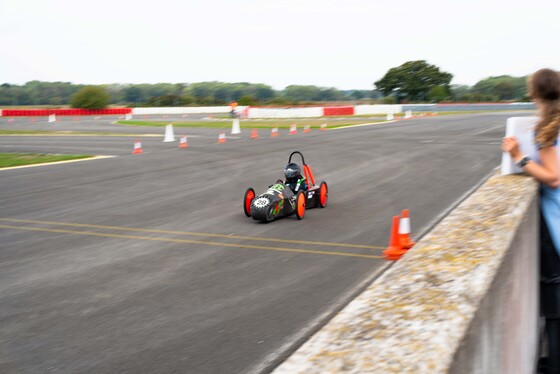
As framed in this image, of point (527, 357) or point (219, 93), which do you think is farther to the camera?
point (219, 93)

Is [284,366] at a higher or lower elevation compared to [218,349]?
higher

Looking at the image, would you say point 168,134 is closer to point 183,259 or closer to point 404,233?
point 183,259

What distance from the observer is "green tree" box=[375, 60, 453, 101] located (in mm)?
A: 97250

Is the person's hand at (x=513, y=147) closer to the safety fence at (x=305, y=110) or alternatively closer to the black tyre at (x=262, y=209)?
the black tyre at (x=262, y=209)

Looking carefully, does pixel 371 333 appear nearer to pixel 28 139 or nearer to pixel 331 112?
pixel 28 139

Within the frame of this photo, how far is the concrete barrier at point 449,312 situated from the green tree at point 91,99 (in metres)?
86.8

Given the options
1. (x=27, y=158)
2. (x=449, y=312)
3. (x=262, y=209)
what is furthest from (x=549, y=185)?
(x=27, y=158)

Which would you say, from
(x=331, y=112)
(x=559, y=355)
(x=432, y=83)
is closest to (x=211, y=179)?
(x=559, y=355)

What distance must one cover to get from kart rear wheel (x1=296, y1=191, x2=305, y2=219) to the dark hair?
7029 mm

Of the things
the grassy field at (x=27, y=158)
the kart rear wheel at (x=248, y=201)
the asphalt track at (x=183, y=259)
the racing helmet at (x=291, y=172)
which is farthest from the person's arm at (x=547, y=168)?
the grassy field at (x=27, y=158)

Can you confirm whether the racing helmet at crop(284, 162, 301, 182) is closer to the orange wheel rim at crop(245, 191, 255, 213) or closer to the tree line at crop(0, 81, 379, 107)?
the orange wheel rim at crop(245, 191, 255, 213)

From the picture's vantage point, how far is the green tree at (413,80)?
97.2 meters

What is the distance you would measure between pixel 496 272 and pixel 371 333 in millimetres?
905

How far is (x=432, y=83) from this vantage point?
98.4 metres
